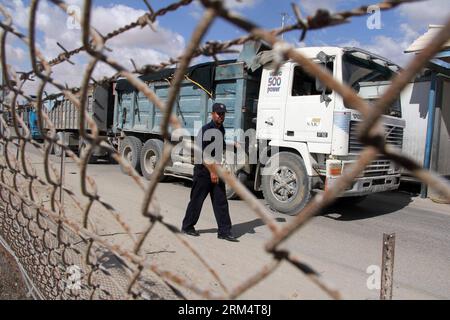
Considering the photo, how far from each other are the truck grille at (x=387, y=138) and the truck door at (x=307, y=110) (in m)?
0.35

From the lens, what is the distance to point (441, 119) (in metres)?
10.2

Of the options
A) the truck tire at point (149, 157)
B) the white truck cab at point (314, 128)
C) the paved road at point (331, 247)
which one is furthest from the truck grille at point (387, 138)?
the truck tire at point (149, 157)

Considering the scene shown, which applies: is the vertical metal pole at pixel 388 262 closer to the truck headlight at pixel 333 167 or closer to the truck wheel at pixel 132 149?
the truck headlight at pixel 333 167

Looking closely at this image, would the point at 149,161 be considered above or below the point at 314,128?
below

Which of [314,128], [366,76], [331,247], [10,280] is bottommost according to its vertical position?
[331,247]

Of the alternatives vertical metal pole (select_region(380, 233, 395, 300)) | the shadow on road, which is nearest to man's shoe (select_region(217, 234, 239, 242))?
the shadow on road

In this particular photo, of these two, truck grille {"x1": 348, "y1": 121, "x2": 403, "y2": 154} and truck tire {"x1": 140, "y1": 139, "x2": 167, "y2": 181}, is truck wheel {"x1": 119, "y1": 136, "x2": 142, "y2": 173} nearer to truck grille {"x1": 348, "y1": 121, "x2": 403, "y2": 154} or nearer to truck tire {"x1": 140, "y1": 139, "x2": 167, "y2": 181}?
truck tire {"x1": 140, "y1": 139, "x2": 167, "y2": 181}

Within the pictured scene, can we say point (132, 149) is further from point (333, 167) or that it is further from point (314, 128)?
point (333, 167)

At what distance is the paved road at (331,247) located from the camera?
4.05 m

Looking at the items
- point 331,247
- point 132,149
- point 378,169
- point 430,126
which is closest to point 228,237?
point 331,247

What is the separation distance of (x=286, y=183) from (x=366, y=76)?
2.36 m

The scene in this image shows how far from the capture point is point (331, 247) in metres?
5.40
